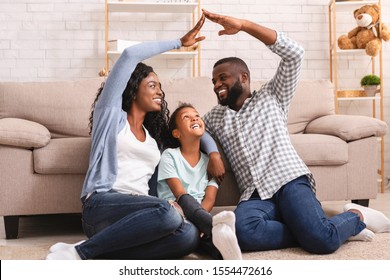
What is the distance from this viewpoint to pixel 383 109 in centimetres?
462

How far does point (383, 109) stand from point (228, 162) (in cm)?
244

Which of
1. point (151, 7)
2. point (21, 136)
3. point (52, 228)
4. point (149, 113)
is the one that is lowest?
point (52, 228)

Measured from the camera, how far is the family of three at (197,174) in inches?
76.7

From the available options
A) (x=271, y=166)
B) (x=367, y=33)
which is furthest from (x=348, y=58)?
(x=271, y=166)

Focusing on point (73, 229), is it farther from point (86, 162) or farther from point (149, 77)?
point (149, 77)

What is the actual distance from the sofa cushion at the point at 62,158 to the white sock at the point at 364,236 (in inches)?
47.0

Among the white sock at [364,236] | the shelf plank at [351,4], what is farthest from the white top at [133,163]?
the shelf plank at [351,4]

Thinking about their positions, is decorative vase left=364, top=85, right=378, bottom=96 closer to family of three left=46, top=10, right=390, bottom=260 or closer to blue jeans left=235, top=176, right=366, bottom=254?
family of three left=46, top=10, right=390, bottom=260

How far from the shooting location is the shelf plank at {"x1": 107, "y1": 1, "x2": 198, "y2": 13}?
13.8 ft

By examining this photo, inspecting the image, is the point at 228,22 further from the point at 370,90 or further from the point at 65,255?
the point at 370,90

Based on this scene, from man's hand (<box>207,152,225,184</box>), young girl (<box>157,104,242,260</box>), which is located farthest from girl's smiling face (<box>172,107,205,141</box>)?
man's hand (<box>207,152,225,184</box>)

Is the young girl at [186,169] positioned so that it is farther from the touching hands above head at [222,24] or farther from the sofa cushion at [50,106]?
the sofa cushion at [50,106]

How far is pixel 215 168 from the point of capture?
2355 mm

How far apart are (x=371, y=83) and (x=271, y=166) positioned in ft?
7.66
